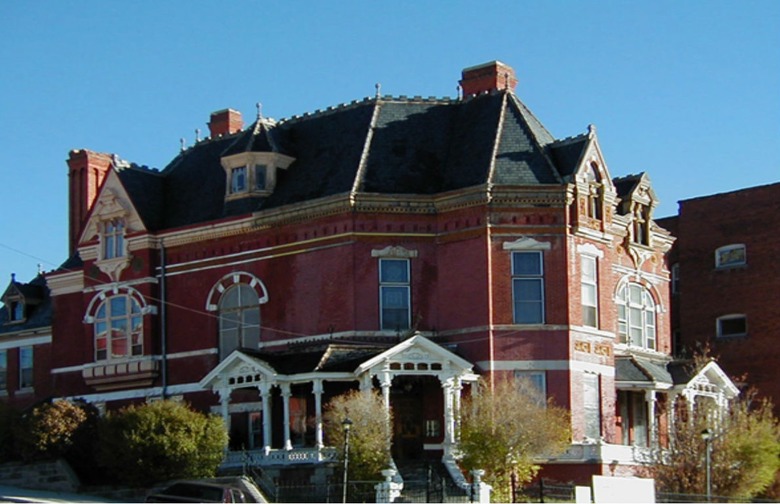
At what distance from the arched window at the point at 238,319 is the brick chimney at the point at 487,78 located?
436 inches

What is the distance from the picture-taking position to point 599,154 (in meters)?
52.6

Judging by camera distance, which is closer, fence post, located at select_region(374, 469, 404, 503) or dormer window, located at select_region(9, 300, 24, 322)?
fence post, located at select_region(374, 469, 404, 503)

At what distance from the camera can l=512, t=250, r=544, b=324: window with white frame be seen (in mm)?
50625

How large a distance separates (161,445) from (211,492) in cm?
1078

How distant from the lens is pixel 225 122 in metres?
62.9

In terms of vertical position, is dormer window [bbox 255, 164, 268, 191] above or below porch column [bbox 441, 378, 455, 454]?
above

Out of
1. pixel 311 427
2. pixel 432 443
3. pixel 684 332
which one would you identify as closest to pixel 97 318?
pixel 311 427

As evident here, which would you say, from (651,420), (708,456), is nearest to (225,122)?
(651,420)

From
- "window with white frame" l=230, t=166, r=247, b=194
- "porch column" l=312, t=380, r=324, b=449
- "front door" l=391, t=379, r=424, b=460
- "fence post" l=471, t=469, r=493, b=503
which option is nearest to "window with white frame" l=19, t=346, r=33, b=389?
"window with white frame" l=230, t=166, r=247, b=194

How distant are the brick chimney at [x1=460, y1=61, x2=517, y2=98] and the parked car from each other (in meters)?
22.3

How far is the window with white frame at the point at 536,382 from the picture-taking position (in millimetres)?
48875

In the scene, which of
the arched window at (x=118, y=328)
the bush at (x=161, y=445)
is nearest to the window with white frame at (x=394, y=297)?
the bush at (x=161, y=445)

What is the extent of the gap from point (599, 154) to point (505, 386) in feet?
33.8

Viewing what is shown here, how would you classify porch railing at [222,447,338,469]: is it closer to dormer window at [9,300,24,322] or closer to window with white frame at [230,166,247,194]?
window with white frame at [230,166,247,194]
